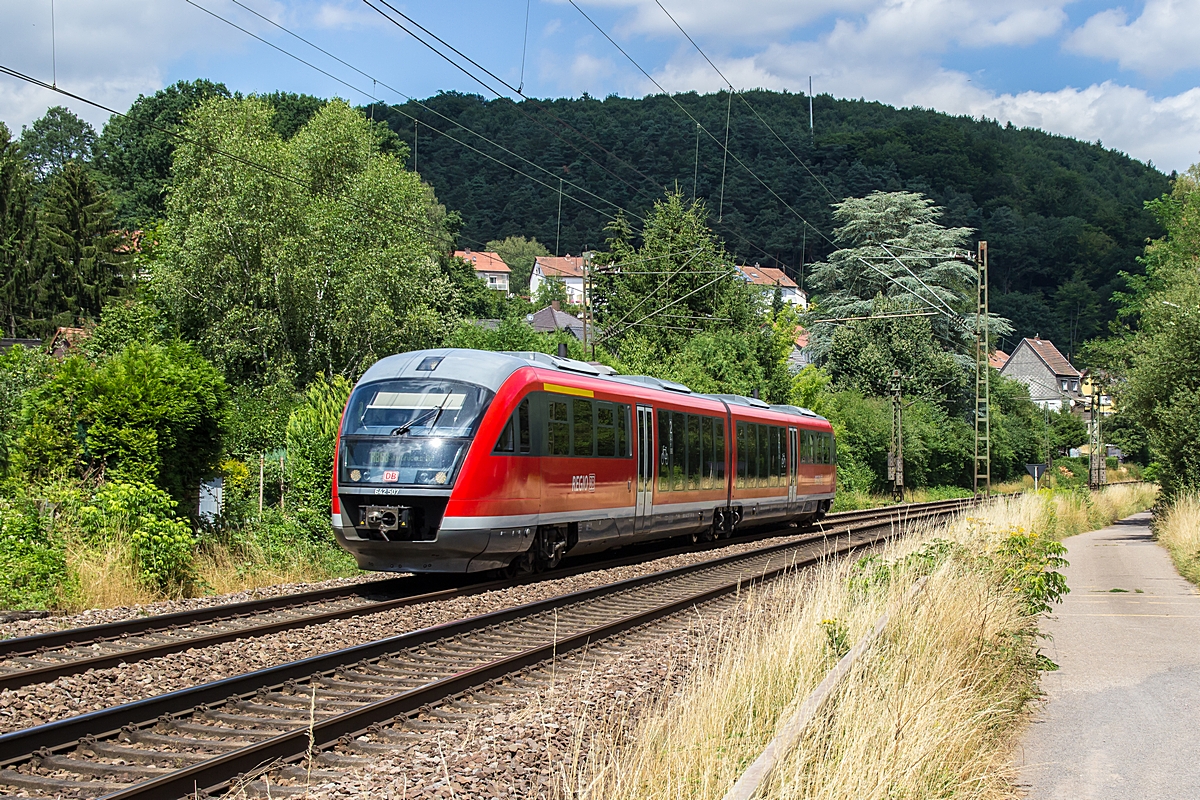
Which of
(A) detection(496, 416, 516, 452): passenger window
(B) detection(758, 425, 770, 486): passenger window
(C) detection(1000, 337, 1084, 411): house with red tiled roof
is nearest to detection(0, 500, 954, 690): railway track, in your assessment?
(A) detection(496, 416, 516, 452): passenger window

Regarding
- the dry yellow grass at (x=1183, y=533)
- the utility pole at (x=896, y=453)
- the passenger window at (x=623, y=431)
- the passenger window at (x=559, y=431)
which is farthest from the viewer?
the utility pole at (x=896, y=453)

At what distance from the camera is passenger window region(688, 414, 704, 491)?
21188mm

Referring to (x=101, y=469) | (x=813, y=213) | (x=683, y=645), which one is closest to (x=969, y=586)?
(x=683, y=645)

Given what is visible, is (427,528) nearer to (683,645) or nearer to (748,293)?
(683,645)

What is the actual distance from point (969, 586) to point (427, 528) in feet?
21.0

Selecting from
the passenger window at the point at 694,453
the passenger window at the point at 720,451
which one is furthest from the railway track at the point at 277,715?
the passenger window at the point at 720,451

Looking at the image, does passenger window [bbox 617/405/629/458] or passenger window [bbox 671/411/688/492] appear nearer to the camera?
passenger window [bbox 617/405/629/458]

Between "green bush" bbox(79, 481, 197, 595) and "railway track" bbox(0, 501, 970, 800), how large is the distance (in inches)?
178

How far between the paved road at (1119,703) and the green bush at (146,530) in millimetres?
9757

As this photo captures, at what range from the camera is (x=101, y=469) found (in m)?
15.0

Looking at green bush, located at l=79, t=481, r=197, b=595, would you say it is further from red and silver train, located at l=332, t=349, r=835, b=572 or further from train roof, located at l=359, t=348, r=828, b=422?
train roof, located at l=359, t=348, r=828, b=422

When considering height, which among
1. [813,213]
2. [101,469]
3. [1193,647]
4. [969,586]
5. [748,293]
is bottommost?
[1193,647]

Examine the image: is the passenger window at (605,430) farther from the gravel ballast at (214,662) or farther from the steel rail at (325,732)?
the steel rail at (325,732)

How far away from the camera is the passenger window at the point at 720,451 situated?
22.7 meters
